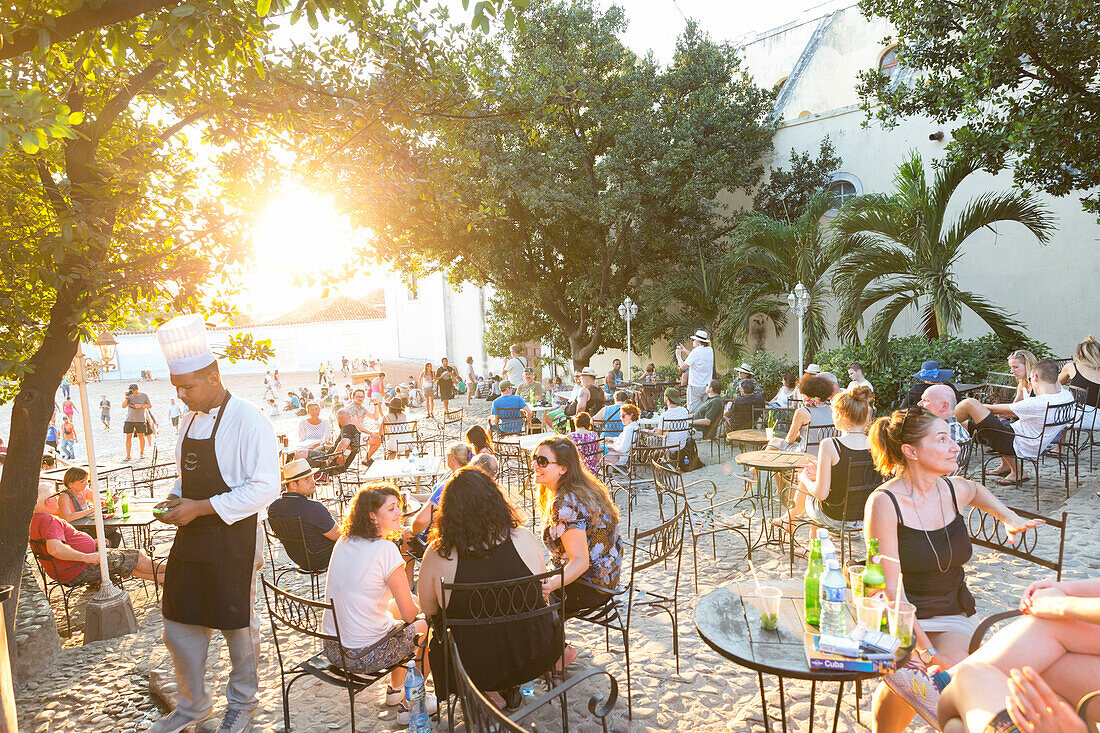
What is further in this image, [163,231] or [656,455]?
[656,455]

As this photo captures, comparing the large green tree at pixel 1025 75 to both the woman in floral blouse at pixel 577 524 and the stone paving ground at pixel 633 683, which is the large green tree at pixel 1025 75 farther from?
the woman in floral blouse at pixel 577 524

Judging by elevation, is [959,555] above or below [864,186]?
below

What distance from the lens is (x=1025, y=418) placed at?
627cm

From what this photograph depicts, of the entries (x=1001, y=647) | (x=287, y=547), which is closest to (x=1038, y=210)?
(x=1001, y=647)

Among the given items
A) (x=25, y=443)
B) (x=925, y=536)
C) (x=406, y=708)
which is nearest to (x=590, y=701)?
(x=406, y=708)

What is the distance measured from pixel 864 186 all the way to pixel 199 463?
17412 mm

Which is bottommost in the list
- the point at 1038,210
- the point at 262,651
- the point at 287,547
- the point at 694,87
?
the point at 262,651

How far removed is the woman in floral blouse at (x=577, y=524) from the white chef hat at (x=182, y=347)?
1.83 meters

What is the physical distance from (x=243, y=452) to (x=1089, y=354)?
29.5 ft

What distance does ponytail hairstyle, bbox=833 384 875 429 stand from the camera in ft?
15.2

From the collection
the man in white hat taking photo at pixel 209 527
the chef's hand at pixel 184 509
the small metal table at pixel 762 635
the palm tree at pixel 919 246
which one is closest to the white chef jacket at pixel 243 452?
the man in white hat taking photo at pixel 209 527

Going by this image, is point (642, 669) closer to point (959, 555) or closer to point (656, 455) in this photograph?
point (959, 555)

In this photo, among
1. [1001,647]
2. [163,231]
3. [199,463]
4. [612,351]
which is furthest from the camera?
[612,351]

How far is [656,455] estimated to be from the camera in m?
7.47
